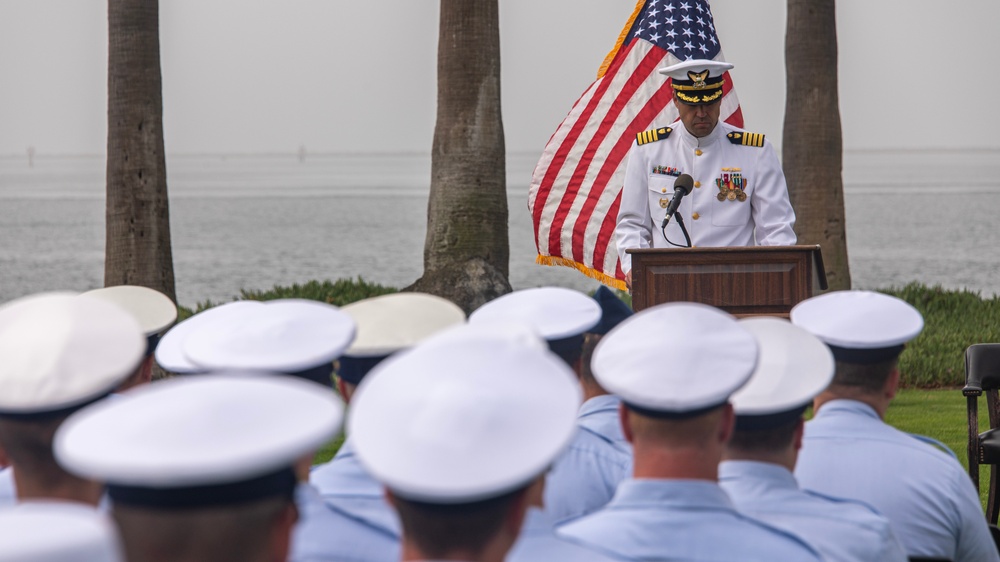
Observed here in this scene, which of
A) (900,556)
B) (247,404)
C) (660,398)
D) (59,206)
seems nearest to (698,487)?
(660,398)

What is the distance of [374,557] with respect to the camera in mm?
2570

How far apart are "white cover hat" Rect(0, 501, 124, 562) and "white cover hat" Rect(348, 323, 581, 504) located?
1.46 feet

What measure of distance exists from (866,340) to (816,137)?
8.19 m

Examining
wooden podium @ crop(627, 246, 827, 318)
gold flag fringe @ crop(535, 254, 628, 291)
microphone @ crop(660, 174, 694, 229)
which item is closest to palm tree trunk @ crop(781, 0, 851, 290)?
gold flag fringe @ crop(535, 254, 628, 291)

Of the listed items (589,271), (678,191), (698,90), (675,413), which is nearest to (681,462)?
(675,413)

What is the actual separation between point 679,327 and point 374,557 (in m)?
0.74

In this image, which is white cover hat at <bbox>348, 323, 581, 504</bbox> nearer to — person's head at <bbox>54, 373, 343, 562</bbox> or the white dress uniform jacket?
person's head at <bbox>54, 373, 343, 562</bbox>

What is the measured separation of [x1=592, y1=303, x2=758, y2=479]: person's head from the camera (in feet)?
7.82

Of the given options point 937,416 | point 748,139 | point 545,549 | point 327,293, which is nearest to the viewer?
point 545,549

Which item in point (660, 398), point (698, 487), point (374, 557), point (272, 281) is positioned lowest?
point (272, 281)

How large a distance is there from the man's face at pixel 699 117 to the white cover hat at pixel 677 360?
3839 mm

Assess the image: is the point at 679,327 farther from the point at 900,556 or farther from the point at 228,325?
the point at 228,325

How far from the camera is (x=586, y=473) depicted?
341 centimetres

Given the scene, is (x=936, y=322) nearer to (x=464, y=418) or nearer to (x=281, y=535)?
(x=464, y=418)
